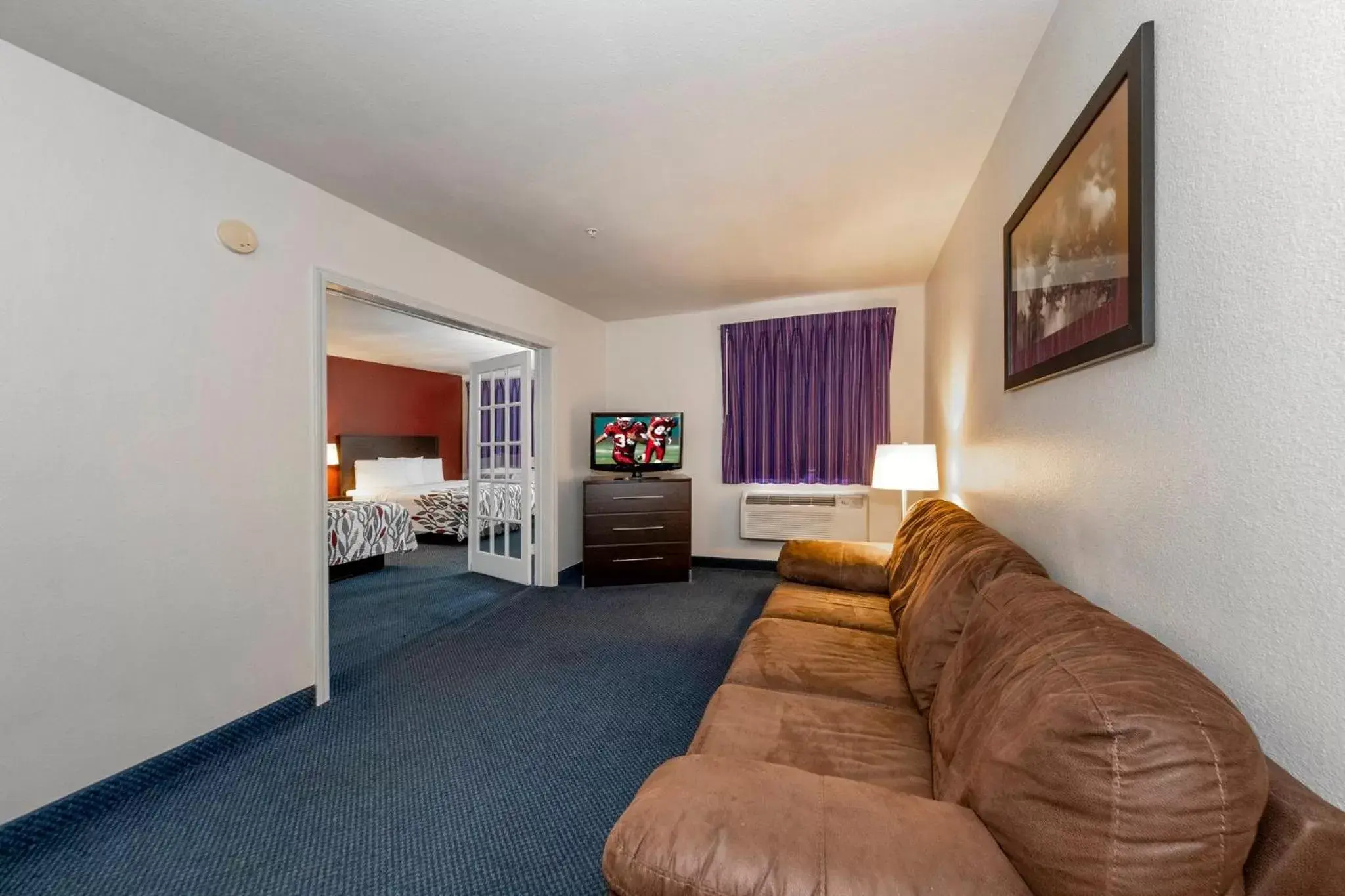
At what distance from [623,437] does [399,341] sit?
2.84m

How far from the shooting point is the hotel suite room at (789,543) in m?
0.65

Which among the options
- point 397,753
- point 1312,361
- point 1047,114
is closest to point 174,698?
point 397,753

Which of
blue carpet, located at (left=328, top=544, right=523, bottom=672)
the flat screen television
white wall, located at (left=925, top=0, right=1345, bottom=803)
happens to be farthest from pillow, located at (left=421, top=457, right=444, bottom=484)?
white wall, located at (left=925, top=0, right=1345, bottom=803)

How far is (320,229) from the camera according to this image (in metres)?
2.29

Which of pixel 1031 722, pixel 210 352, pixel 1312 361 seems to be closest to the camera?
pixel 1312 361

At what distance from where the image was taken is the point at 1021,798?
2.32 ft

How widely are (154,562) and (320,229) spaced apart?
1525 millimetres

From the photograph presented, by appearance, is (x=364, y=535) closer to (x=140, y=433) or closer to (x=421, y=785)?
(x=140, y=433)

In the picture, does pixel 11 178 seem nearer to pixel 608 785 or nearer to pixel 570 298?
pixel 608 785

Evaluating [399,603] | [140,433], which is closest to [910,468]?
[140,433]

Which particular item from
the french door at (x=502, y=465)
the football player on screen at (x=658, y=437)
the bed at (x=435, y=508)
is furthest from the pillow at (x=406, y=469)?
the football player on screen at (x=658, y=437)

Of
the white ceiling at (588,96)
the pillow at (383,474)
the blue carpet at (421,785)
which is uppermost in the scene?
the white ceiling at (588,96)

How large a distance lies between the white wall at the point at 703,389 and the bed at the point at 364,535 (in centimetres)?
234

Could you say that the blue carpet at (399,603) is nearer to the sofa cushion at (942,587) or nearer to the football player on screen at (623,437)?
the football player on screen at (623,437)
